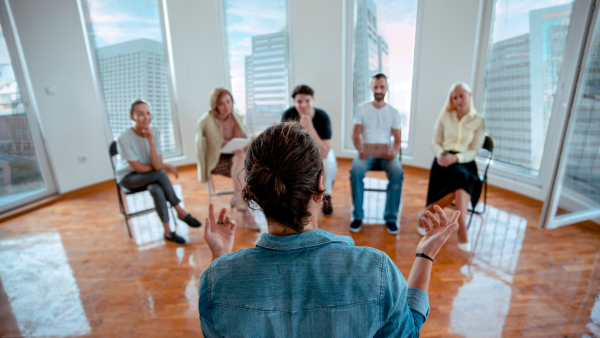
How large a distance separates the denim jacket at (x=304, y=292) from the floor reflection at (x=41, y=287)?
1624 millimetres

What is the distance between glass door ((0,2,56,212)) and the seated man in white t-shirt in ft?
12.1

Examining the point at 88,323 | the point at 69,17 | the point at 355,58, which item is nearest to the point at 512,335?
the point at 88,323

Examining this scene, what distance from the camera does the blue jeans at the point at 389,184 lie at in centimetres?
268

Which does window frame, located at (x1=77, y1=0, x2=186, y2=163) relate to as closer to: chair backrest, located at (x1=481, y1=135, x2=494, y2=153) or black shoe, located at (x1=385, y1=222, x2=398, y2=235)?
black shoe, located at (x1=385, y1=222, x2=398, y2=235)

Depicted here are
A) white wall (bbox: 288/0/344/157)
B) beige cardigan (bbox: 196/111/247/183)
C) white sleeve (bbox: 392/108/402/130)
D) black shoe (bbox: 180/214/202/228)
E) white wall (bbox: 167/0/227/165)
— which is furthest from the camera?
white wall (bbox: 288/0/344/157)

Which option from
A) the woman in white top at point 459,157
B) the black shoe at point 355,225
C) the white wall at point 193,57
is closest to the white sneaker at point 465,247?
the woman in white top at point 459,157

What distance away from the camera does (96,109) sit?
3896 millimetres

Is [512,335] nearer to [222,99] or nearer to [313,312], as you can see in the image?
[313,312]

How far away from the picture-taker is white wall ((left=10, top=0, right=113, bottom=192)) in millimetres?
3311

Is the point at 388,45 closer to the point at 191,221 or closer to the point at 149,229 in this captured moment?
the point at 191,221

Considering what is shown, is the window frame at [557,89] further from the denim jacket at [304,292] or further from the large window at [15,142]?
the large window at [15,142]

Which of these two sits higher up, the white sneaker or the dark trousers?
the dark trousers

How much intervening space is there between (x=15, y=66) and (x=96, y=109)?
86 cm

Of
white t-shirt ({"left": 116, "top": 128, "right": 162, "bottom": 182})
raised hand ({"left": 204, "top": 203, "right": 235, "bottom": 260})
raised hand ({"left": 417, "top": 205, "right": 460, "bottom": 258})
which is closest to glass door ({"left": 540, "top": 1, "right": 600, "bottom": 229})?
raised hand ({"left": 417, "top": 205, "right": 460, "bottom": 258})
